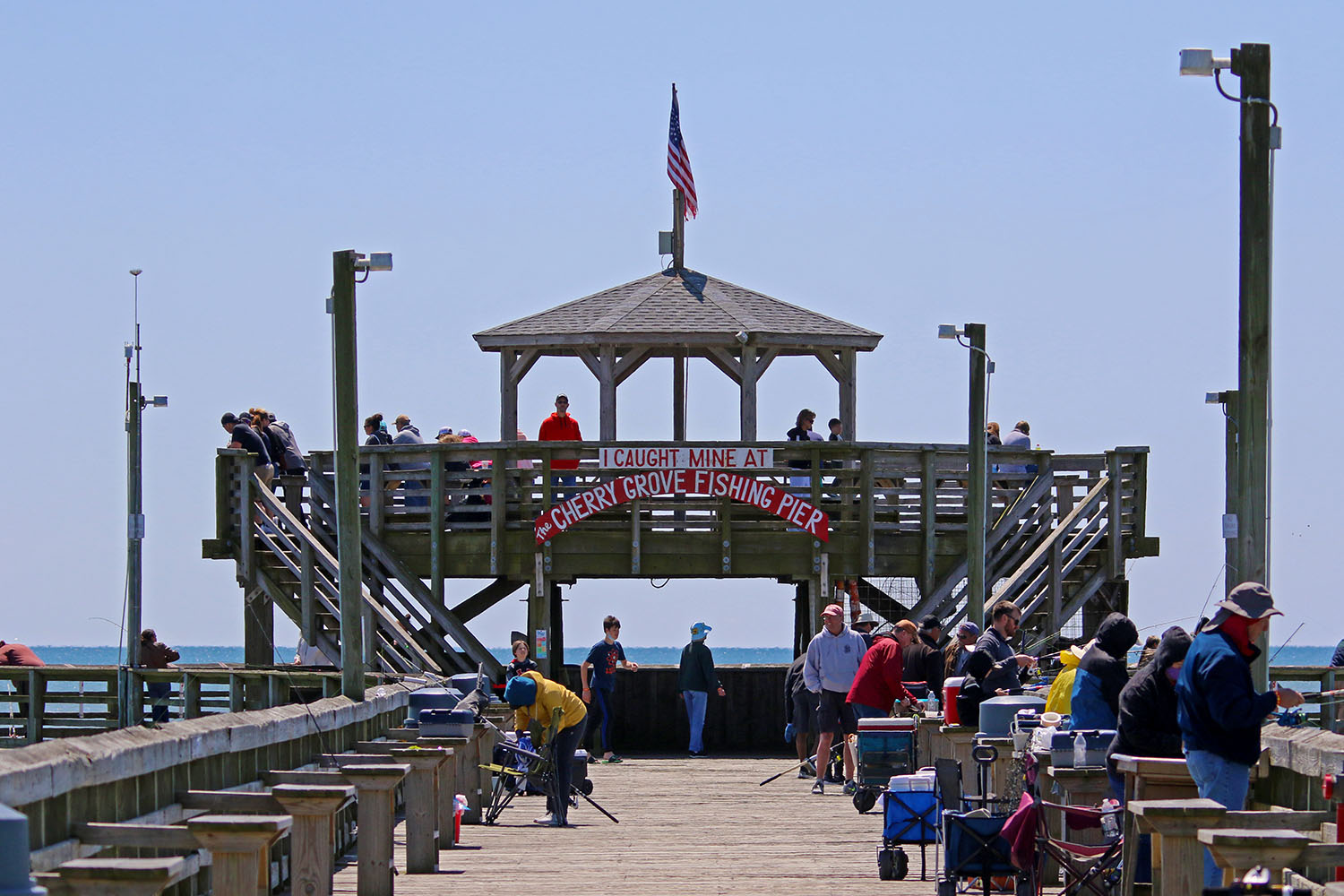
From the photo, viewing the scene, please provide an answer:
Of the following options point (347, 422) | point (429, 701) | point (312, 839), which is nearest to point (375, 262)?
point (347, 422)

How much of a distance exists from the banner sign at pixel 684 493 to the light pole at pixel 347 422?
826cm

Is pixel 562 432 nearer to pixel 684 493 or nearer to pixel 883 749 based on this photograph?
pixel 684 493

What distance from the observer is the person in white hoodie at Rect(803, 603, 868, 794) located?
60.0 feet

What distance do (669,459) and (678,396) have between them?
2191 millimetres

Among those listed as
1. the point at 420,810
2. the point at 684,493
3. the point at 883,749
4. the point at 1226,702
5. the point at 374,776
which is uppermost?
the point at 684,493

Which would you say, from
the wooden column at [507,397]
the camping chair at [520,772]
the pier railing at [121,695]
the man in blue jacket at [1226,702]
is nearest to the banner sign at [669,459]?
the wooden column at [507,397]

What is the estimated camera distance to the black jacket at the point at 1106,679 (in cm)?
1041

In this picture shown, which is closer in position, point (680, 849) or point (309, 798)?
point (309, 798)

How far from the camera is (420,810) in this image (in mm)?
11992

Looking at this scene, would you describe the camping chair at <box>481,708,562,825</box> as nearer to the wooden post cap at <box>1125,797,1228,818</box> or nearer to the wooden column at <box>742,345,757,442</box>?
the wooden post cap at <box>1125,797,1228,818</box>

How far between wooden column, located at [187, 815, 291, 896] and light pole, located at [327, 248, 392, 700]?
24.6 ft

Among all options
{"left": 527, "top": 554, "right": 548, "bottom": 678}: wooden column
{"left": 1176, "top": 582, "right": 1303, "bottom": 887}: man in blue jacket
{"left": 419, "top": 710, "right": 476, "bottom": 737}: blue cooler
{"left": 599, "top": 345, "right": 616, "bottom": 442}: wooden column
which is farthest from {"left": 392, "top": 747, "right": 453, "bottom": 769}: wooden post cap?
{"left": 599, "top": 345, "right": 616, "bottom": 442}: wooden column

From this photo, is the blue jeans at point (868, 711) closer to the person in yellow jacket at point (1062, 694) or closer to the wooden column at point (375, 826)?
the person in yellow jacket at point (1062, 694)

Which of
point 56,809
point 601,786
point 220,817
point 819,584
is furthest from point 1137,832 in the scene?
point 819,584
